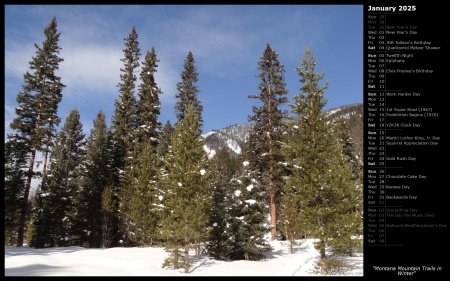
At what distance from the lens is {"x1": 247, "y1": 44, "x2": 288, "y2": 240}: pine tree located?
99.2 ft

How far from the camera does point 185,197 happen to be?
58.6 feet

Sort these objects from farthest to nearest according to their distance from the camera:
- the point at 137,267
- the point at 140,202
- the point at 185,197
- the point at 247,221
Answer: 1. the point at 140,202
2. the point at 247,221
3. the point at 185,197
4. the point at 137,267

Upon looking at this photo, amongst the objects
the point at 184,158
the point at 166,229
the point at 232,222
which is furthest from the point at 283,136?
the point at 166,229

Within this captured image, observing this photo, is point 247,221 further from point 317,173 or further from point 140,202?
point 140,202

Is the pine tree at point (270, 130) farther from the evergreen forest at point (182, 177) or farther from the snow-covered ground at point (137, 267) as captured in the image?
the snow-covered ground at point (137, 267)

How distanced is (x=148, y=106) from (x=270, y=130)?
1545cm

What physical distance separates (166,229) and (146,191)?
11.1 metres

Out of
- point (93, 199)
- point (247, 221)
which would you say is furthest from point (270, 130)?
point (93, 199)

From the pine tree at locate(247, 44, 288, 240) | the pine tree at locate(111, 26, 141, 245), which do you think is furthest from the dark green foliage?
the pine tree at locate(247, 44, 288, 240)

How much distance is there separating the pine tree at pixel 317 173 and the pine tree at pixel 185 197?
17.5ft

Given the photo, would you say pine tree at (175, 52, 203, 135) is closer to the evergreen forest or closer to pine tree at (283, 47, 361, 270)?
the evergreen forest

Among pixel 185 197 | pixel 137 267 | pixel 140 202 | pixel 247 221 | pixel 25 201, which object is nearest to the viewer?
pixel 137 267

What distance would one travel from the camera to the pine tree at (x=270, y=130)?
30.2m
